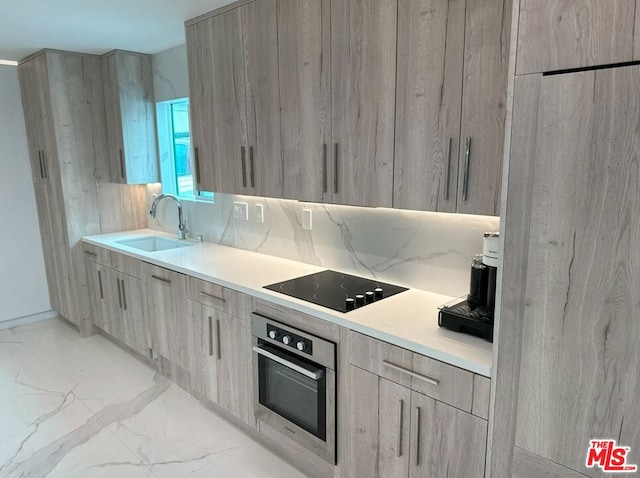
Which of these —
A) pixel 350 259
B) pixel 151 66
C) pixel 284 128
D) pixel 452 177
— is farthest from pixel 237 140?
pixel 151 66

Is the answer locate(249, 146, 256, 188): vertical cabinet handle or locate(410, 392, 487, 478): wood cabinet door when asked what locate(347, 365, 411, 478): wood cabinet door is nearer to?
locate(410, 392, 487, 478): wood cabinet door

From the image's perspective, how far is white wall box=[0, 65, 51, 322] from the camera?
3.76 m

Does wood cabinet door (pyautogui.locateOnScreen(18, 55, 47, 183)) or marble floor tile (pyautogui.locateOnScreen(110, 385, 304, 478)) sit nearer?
marble floor tile (pyautogui.locateOnScreen(110, 385, 304, 478))

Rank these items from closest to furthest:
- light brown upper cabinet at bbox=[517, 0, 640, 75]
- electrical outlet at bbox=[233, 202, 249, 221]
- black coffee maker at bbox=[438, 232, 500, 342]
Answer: light brown upper cabinet at bbox=[517, 0, 640, 75]
black coffee maker at bbox=[438, 232, 500, 342]
electrical outlet at bbox=[233, 202, 249, 221]

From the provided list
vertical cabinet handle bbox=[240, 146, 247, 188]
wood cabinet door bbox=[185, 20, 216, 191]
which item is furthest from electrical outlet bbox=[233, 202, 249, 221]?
vertical cabinet handle bbox=[240, 146, 247, 188]

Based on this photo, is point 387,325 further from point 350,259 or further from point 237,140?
point 237,140

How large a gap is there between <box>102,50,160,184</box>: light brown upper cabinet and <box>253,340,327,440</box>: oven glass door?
6.99 feet

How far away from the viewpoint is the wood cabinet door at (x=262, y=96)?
7.11 ft

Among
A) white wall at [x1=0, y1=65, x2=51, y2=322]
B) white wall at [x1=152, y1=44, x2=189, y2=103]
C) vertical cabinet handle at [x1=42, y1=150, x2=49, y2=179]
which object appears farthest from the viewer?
white wall at [x1=0, y1=65, x2=51, y2=322]

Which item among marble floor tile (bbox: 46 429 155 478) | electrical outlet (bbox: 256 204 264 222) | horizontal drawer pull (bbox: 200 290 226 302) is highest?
electrical outlet (bbox: 256 204 264 222)

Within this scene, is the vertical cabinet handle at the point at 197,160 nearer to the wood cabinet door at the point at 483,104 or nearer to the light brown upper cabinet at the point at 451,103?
the light brown upper cabinet at the point at 451,103

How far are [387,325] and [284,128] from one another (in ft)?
3.59

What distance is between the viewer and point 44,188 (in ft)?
12.4

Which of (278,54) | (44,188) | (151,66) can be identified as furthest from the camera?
(44,188)
